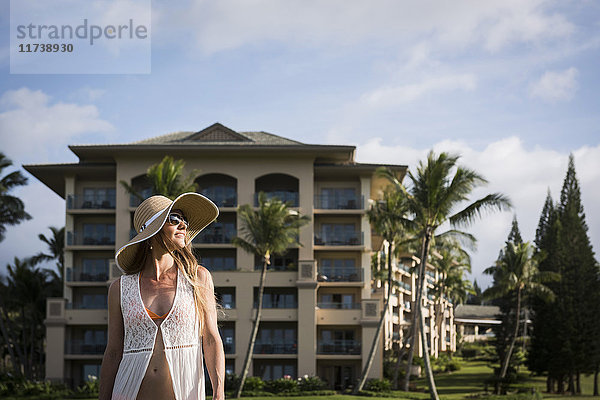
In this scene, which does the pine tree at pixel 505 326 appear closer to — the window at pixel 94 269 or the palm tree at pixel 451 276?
the palm tree at pixel 451 276

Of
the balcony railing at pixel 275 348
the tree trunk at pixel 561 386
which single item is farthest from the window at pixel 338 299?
the tree trunk at pixel 561 386

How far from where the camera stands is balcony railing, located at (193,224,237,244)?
45.9 m

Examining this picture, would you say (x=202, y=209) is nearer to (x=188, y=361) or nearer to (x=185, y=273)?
(x=185, y=273)

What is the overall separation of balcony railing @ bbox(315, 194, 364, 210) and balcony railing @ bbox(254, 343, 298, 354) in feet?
26.5

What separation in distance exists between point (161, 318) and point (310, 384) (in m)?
38.1

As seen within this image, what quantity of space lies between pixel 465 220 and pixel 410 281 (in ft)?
136

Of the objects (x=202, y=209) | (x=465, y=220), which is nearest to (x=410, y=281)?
(x=465, y=220)

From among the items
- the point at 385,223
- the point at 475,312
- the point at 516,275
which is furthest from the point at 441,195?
the point at 475,312

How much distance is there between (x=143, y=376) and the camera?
3.54 metres

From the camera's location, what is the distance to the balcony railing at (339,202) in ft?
154

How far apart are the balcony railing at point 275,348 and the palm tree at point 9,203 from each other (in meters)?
15.2

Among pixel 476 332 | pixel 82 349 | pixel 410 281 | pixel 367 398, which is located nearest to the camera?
pixel 367 398

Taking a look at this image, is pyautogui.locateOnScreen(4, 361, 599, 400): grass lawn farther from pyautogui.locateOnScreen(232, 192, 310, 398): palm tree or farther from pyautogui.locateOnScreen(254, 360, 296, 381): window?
pyautogui.locateOnScreen(254, 360, 296, 381): window

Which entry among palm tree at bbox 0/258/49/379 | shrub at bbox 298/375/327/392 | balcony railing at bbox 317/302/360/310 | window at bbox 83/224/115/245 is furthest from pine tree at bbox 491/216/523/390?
palm tree at bbox 0/258/49/379
